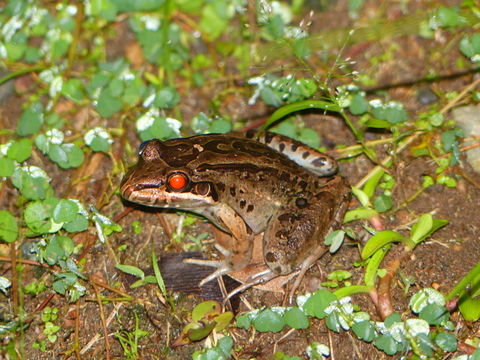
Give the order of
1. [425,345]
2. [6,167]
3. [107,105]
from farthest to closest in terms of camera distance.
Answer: [107,105]
[6,167]
[425,345]

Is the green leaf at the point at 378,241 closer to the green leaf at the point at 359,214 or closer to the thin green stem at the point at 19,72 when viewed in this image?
the green leaf at the point at 359,214

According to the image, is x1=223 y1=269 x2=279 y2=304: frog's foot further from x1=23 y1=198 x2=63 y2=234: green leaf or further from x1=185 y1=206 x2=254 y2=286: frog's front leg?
x1=23 y1=198 x2=63 y2=234: green leaf

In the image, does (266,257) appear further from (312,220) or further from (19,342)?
(19,342)

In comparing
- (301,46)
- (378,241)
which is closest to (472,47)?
(301,46)

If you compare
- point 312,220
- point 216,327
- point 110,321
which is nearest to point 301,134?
point 312,220

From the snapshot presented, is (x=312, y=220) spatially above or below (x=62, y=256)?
above

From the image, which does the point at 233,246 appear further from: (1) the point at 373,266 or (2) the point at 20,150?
(2) the point at 20,150
